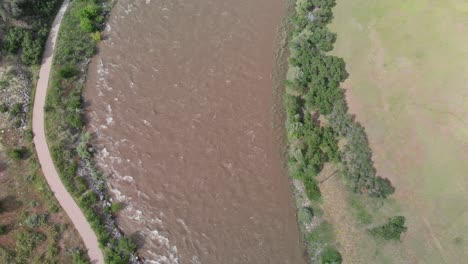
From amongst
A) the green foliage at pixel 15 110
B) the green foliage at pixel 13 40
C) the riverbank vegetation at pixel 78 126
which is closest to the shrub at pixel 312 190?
the riverbank vegetation at pixel 78 126

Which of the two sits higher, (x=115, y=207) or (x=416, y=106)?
(x=416, y=106)

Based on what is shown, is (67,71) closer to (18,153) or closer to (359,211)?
(18,153)

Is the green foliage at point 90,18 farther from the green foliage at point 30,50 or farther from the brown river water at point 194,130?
the green foliage at point 30,50

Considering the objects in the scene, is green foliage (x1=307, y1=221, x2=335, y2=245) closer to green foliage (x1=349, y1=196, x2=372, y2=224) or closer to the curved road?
→ green foliage (x1=349, y1=196, x2=372, y2=224)

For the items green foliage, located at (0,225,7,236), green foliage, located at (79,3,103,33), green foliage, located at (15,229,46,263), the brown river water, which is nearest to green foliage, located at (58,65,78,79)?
the brown river water

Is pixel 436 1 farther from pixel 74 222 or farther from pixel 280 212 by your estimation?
pixel 74 222

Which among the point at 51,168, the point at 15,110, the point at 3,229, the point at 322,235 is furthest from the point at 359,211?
the point at 15,110
